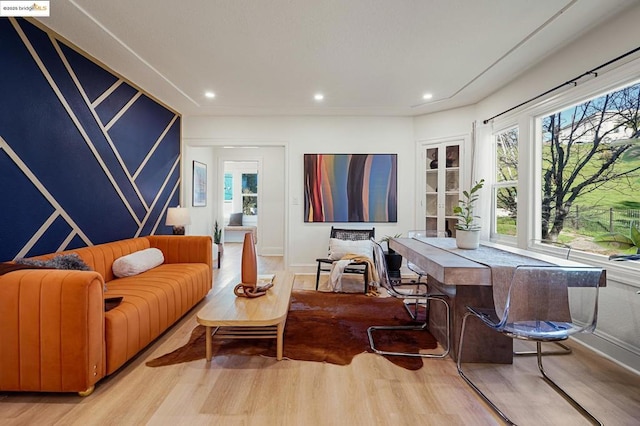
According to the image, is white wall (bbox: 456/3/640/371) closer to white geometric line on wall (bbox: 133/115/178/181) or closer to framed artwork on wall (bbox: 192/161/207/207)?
white geometric line on wall (bbox: 133/115/178/181)

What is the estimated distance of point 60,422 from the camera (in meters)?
1.52

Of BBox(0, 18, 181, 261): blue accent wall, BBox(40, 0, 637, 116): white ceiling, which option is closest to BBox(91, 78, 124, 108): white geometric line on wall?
BBox(0, 18, 181, 261): blue accent wall

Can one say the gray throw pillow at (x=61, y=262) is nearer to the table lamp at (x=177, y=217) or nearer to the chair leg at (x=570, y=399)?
the table lamp at (x=177, y=217)

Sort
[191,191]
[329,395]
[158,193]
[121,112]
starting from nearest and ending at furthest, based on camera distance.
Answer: [329,395]
[121,112]
[158,193]
[191,191]

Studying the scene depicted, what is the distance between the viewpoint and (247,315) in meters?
2.07

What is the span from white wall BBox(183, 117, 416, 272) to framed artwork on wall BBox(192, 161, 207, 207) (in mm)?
879

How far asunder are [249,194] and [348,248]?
453 cm

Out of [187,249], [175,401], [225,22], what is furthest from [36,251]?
[225,22]

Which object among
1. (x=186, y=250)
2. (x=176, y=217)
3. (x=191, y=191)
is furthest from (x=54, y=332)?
(x=191, y=191)

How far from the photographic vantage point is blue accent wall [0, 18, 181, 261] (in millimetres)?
2184

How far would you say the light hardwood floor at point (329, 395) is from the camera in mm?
1577

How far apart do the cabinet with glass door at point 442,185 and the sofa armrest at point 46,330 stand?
13.4 ft

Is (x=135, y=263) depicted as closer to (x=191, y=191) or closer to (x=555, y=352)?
(x=191, y=191)

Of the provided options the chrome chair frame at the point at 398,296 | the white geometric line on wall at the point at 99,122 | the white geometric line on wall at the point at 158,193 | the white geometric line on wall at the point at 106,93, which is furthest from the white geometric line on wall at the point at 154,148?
the chrome chair frame at the point at 398,296
